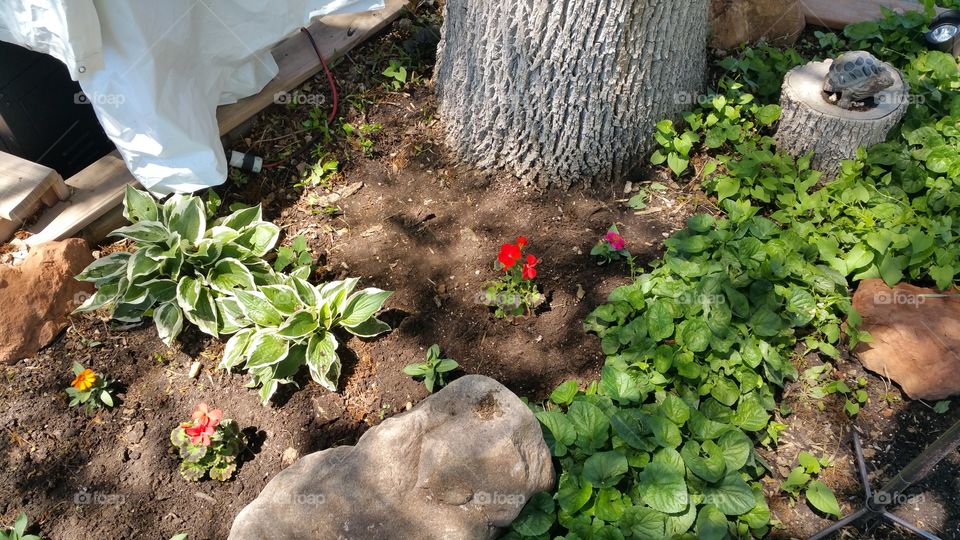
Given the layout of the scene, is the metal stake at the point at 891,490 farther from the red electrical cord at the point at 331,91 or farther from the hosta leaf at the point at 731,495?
the red electrical cord at the point at 331,91

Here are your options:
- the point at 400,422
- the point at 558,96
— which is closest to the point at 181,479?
the point at 400,422

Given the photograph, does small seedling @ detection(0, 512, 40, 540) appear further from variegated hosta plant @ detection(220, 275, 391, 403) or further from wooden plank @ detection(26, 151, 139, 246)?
wooden plank @ detection(26, 151, 139, 246)

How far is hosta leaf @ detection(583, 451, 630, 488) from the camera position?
2.38 m

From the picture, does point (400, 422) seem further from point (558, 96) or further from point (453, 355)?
point (558, 96)

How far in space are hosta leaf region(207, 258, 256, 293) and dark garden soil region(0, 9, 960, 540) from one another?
0.27 metres

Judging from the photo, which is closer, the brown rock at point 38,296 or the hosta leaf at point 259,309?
the hosta leaf at point 259,309

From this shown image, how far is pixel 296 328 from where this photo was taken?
276cm

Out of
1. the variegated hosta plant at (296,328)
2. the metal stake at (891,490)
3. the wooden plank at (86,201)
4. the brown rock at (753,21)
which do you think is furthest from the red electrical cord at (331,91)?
the metal stake at (891,490)

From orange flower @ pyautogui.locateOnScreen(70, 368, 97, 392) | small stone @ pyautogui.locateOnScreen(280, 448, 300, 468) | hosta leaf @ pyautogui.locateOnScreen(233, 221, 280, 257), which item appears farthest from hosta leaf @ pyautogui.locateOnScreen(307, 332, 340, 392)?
orange flower @ pyautogui.locateOnScreen(70, 368, 97, 392)

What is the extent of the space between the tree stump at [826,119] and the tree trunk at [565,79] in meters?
0.48

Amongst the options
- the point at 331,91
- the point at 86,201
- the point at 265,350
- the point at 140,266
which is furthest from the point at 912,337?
the point at 86,201

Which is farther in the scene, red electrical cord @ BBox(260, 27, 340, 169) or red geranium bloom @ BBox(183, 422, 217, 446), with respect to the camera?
red electrical cord @ BBox(260, 27, 340, 169)

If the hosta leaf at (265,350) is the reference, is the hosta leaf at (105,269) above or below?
above

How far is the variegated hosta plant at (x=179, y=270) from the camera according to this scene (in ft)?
9.64
